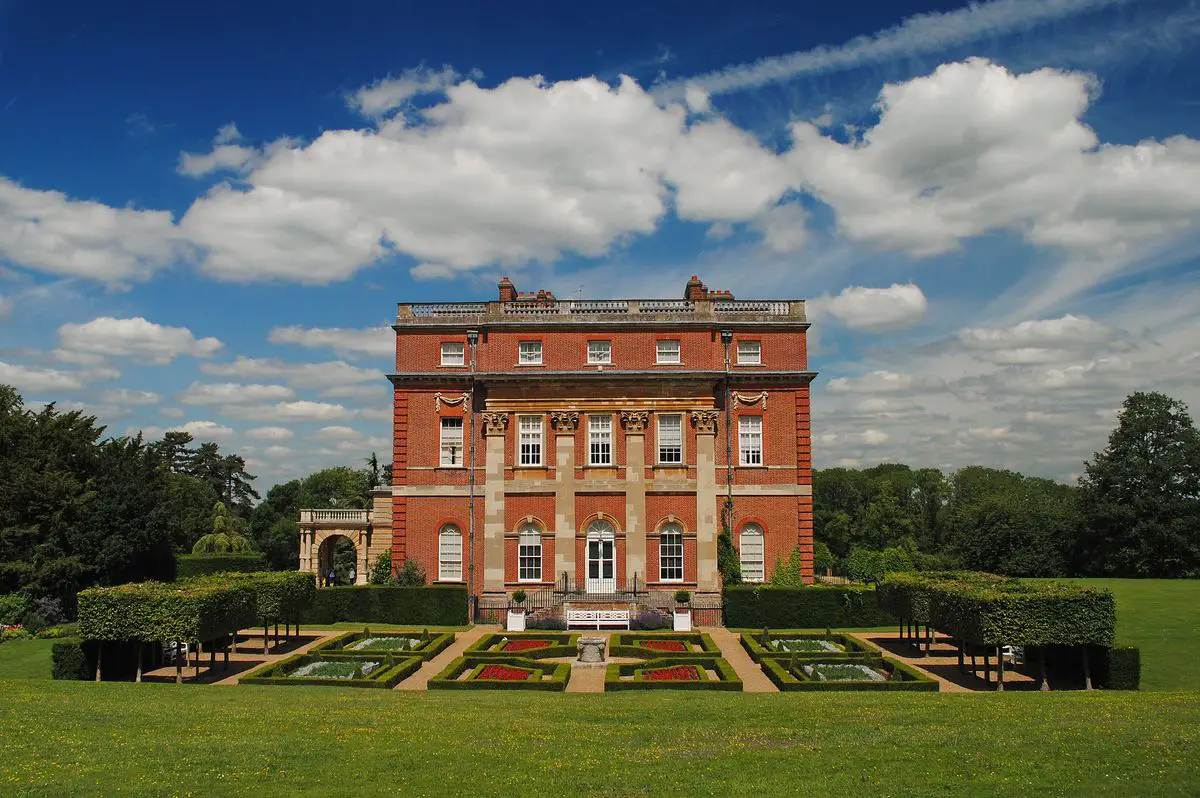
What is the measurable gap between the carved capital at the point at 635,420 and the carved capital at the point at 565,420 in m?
2.03

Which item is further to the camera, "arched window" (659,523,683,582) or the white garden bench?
"arched window" (659,523,683,582)

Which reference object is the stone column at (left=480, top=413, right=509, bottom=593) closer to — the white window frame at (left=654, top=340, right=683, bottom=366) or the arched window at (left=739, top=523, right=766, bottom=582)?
the white window frame at (left=654, top=340, right=683, bottom=366)

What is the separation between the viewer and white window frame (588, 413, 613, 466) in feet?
122

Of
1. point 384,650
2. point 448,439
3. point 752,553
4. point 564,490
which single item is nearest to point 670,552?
point 752,553

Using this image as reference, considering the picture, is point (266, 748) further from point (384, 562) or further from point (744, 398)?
point (744, 398)

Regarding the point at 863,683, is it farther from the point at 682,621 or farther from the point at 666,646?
the point at 682,621

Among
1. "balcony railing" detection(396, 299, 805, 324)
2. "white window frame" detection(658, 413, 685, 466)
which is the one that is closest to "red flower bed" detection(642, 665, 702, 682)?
"white window frame" detection(658, 413, 685, 466)

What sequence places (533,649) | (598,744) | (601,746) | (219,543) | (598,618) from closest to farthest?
(601,746)
(598,744)
(533,649)
(598,618)
(219,543)

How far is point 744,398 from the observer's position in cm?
3756

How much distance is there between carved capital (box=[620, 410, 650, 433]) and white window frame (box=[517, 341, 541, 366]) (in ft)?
14.8

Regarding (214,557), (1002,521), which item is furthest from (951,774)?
(1002,521)

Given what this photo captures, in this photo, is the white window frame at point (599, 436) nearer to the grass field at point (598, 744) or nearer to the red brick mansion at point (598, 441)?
the red brick mansion at point (598, 441)

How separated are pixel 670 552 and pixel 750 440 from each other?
601 centimetres

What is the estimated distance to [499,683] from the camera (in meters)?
22.0
